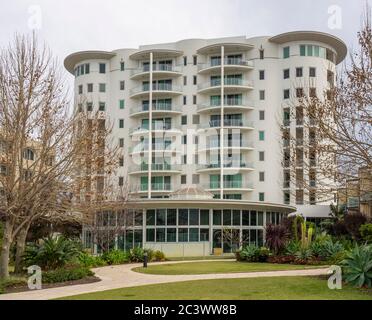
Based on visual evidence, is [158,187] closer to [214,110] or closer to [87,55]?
[214,110]

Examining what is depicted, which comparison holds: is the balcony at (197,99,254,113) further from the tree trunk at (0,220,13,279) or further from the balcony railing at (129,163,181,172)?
the tree trunk at (0,220,13,279)

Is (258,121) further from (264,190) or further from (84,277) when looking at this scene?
(84,277)

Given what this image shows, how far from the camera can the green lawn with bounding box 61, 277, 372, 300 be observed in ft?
48.8

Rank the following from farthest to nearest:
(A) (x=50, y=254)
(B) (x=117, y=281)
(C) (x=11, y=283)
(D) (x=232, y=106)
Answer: (D) (x=232, y=106)
(A) (x=50, y=254)
(B) (x=117, y=281)
(C) (x=11, y=283)

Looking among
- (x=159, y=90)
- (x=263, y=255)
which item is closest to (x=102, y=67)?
(x=159, y=90)

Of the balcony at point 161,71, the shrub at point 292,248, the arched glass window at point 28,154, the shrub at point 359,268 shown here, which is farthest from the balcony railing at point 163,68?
the shrub at point 359,268

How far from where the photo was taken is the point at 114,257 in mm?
31969

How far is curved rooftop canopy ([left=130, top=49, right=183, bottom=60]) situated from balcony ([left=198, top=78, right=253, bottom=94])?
216 inches

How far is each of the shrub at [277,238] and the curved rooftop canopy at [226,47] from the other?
37327 mm

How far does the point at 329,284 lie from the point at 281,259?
1174 centimetres

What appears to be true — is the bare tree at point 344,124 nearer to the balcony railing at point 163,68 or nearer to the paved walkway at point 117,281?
the paved walkway at point 117,281

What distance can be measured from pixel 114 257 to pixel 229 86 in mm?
35798
